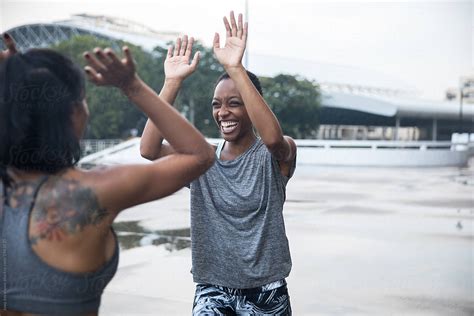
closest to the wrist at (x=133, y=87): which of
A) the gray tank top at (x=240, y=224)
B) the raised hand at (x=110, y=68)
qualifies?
the raised hand at (x=110, y=68)

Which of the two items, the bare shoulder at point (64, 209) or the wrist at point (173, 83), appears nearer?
the bare shoulder at point (64, 209)

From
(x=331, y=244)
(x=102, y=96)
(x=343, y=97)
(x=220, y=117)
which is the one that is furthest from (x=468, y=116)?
(x=220, y=117)

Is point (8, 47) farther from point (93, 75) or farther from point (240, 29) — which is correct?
point (240, 29)

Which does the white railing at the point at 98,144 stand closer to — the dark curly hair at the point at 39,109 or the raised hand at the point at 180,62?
the raised hand at the point at 180,62

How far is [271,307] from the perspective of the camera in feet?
6.09

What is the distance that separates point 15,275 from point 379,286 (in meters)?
3.79

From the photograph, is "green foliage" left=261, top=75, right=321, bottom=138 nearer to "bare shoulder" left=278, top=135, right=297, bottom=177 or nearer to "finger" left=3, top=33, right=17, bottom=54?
"bare shoulder" left=278, top=135, right=297, bottom=177

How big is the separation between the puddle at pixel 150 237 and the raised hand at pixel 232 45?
4.22m

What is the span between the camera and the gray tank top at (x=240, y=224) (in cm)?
183

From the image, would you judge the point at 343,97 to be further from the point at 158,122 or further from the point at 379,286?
the point at 158,122

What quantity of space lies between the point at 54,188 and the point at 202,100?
23650 millimetres

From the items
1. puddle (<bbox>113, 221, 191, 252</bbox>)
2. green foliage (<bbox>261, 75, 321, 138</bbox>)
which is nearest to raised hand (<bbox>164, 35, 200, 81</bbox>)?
puddle (<bbox>113, 221, 191, 252</bbox>)

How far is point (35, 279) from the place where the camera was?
1.11m

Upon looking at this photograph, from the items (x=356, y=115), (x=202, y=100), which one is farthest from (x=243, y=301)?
(x=356, y=115)
